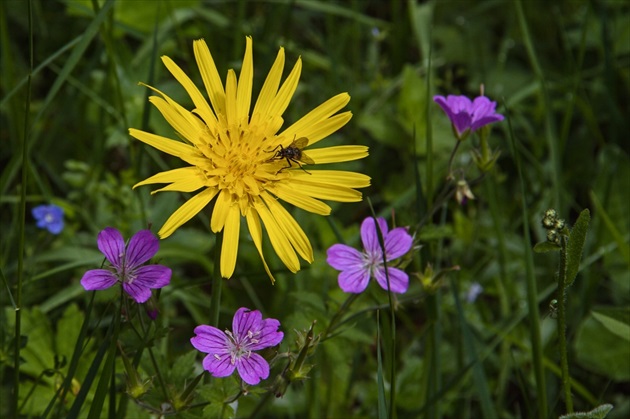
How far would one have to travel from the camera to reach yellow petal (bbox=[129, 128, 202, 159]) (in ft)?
5.97

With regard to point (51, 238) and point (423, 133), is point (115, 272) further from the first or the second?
point (423, 133)

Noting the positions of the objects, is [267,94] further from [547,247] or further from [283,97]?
[547,247]

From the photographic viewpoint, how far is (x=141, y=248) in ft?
6.04

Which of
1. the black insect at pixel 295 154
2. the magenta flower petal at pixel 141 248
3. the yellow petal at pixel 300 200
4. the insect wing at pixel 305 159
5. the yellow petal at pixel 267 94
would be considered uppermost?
the yellow petal at pixel 267 94

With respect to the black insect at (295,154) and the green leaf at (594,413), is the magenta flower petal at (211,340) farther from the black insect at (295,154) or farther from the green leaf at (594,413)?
the green leaf at (594,413)

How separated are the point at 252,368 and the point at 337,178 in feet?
1.71

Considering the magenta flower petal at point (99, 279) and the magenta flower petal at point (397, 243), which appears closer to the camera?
the magenta flower petal at point (99, 279)

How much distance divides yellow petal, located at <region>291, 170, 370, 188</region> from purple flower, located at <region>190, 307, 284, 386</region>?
0.38 meters

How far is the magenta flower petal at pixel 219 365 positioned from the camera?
5.66 ft

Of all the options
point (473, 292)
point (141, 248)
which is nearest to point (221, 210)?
point (141, 248)

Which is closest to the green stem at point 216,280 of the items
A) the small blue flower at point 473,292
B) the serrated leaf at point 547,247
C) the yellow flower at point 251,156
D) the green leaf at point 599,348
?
the yellow flower at point 251,156

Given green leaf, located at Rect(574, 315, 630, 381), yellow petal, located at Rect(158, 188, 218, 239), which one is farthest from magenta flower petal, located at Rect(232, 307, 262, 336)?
green leaf, located at Rect(574, 315, 630, 381)

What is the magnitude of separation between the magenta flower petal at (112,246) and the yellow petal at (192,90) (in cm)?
35

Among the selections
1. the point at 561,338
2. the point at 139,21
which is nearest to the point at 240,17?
the point at 139,21
